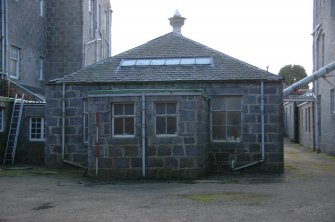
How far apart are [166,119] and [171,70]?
3576 mm

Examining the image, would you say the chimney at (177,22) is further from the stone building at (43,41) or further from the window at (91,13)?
the window at (91,13)

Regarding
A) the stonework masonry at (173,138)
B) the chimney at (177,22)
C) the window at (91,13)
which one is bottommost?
the stonework masonry at (173,138)

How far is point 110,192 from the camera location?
12.5 m

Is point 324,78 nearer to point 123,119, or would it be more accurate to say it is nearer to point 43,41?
point 123,119

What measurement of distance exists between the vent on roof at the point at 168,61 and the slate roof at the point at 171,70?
208mm

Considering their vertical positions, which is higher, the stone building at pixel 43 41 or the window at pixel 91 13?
the window at pixel 91 13

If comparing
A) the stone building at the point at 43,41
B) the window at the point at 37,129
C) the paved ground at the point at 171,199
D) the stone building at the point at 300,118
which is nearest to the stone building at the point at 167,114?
the paved ground at the point at 171,199

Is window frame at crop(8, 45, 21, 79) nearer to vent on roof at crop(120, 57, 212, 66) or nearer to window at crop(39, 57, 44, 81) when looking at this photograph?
window at crop(39, 57, 44, 81)

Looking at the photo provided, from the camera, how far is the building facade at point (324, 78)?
2483cm

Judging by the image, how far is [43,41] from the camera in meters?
28.8

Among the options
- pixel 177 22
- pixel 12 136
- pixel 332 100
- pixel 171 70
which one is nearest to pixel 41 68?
pixel 12 136

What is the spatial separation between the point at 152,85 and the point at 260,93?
4.00 metres

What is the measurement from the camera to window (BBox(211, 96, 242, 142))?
1827 centimetres

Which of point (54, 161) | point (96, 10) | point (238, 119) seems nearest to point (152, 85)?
point (238, 119)
